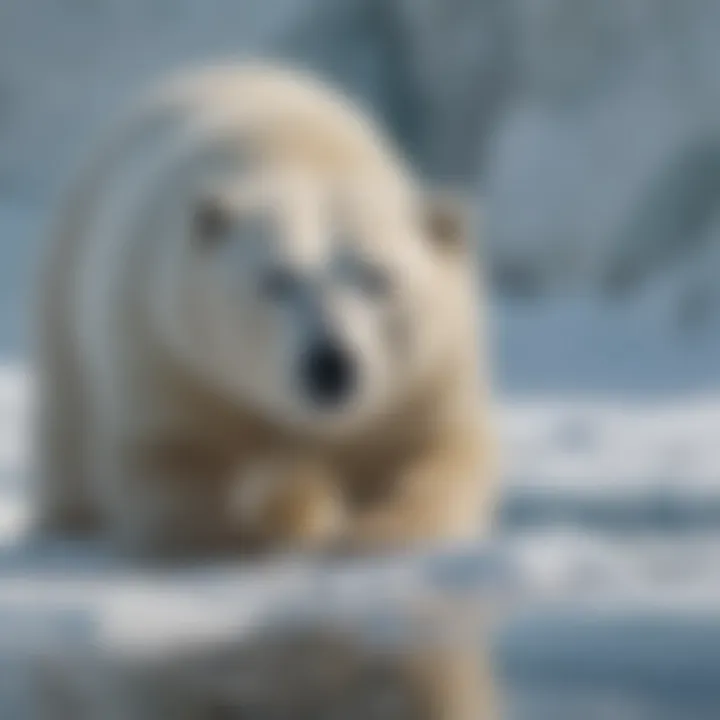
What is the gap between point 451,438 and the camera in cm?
418

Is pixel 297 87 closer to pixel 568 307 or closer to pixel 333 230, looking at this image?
pixel 333 230

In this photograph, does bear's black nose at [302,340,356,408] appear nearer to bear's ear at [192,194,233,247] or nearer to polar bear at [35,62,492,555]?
polar bear at [35,62,492,555]

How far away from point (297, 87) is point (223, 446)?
1.01 m

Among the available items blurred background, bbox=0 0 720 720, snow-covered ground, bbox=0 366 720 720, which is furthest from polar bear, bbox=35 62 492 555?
blurred background, bbox=0 0 720 720

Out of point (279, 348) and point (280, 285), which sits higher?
point (280, 285)

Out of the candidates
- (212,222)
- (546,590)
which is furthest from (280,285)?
(546,590)

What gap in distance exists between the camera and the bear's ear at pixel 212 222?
3961 mm

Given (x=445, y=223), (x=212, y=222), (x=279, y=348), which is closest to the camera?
(x=279, y=348)

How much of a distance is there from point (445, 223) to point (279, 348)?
512mm

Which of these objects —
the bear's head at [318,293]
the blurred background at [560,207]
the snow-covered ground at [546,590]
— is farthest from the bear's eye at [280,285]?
the blurred background at [560,207]

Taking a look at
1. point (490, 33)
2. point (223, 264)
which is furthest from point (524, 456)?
point (490, 33)

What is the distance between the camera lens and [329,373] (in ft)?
11.8

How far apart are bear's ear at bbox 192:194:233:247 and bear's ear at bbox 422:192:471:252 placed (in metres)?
0.38

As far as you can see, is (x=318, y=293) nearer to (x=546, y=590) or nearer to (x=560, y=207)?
(x=546, y=590)
